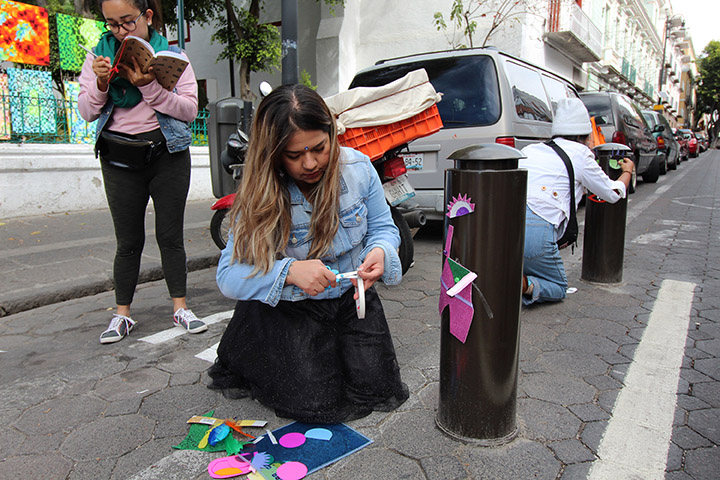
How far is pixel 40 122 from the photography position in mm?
7234

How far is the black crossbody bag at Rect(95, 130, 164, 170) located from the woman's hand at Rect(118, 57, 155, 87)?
32cm

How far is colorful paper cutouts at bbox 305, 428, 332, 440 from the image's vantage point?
204 cm

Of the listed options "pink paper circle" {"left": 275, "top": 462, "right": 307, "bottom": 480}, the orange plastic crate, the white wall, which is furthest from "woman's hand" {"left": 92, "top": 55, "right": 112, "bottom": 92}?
the white wall

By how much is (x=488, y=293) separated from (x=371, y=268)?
1.42 ft

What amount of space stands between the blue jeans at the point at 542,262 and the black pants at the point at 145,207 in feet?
7.33

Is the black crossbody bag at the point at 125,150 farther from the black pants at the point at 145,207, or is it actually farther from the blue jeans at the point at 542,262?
the blue jeans at the point at 542,262

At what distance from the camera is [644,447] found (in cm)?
196

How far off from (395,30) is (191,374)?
1536 cm

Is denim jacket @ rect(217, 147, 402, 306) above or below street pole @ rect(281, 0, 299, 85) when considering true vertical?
below

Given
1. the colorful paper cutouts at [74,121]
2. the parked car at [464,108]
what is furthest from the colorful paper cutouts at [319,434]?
the colorful paper cutouts at [74,121]

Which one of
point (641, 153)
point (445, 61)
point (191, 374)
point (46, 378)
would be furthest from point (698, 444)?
point (641, 153)

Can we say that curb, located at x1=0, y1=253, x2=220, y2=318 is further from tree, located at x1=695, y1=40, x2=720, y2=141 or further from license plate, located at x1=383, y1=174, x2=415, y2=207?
tree, located at x1=695, y1=40, x2=720, y2=141

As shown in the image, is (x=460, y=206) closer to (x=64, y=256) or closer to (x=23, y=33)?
(x=64, y=256)

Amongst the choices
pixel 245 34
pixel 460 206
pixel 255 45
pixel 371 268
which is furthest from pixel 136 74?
pixel 245 34
